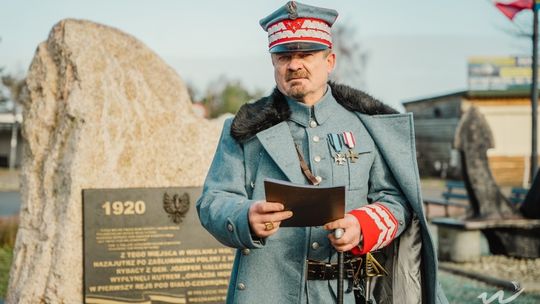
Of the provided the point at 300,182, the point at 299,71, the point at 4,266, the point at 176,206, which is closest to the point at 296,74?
the point at 299,71

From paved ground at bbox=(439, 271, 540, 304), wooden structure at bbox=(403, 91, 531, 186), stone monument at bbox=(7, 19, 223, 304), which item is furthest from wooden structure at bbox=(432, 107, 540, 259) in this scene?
wooden structure at bbox=(403, 91, 531, 186)

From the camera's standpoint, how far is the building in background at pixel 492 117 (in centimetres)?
2566

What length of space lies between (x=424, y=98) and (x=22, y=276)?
86.5 ft

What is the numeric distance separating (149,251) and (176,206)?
1.21 ft

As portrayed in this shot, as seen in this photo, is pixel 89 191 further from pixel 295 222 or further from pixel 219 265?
pixel 295 222

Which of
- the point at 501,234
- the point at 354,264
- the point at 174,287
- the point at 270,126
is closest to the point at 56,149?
the point at 174,287

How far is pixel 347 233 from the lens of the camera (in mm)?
2281

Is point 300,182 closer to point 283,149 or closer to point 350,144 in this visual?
point 283,149

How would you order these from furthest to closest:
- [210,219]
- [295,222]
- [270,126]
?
1. [270,126]
2. [210,219]
3. [295,222]

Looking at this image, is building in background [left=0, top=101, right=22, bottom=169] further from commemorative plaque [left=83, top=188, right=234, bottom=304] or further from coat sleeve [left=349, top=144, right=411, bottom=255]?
coat sleeve [left=349, top=144, right=411, bottom=255]

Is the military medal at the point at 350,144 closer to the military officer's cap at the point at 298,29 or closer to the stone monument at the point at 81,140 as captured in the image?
the military officer's cap at the point at 298,29

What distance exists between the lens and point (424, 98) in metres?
29.4

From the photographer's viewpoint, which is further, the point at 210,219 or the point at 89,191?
the point at 89,191

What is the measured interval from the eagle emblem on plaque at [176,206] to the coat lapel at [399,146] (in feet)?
7.80
